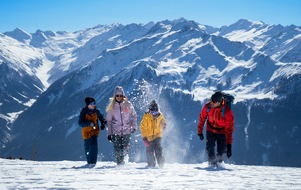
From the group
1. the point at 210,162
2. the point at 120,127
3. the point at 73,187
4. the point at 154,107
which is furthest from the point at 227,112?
the point at 73,187

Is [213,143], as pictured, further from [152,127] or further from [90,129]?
[90,129]

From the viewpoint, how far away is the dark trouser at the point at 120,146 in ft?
55.6

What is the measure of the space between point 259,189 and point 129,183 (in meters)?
2.71

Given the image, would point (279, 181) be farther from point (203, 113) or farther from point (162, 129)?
point (162, 129)

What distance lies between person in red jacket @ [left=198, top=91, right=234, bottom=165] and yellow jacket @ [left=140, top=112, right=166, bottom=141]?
182 centimetres

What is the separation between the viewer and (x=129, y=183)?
9.29 meters

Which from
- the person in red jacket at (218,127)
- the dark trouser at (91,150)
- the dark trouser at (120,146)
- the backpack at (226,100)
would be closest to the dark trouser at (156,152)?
the dark trouser at (120,146)

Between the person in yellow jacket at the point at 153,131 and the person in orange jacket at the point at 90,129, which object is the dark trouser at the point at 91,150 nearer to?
the person in orange jacket at the point at 90,129

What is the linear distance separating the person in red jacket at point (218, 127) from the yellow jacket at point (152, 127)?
182 centimetres

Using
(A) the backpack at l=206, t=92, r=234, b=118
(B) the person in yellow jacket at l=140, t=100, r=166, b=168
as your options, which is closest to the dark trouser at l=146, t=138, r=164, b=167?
(B) the person in yellow jacket at l=140, t=100, r=166, b=168

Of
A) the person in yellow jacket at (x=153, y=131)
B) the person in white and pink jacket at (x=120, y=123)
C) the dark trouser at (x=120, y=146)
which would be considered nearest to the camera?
the person in yellow jacket at (x=153, y=131)

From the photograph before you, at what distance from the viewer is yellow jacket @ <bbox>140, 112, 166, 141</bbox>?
16406mm

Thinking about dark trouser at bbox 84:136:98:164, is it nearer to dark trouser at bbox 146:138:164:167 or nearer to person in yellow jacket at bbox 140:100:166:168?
person in yellow jacket at bbox 140:100:166:168

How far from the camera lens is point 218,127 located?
49.3 ft
